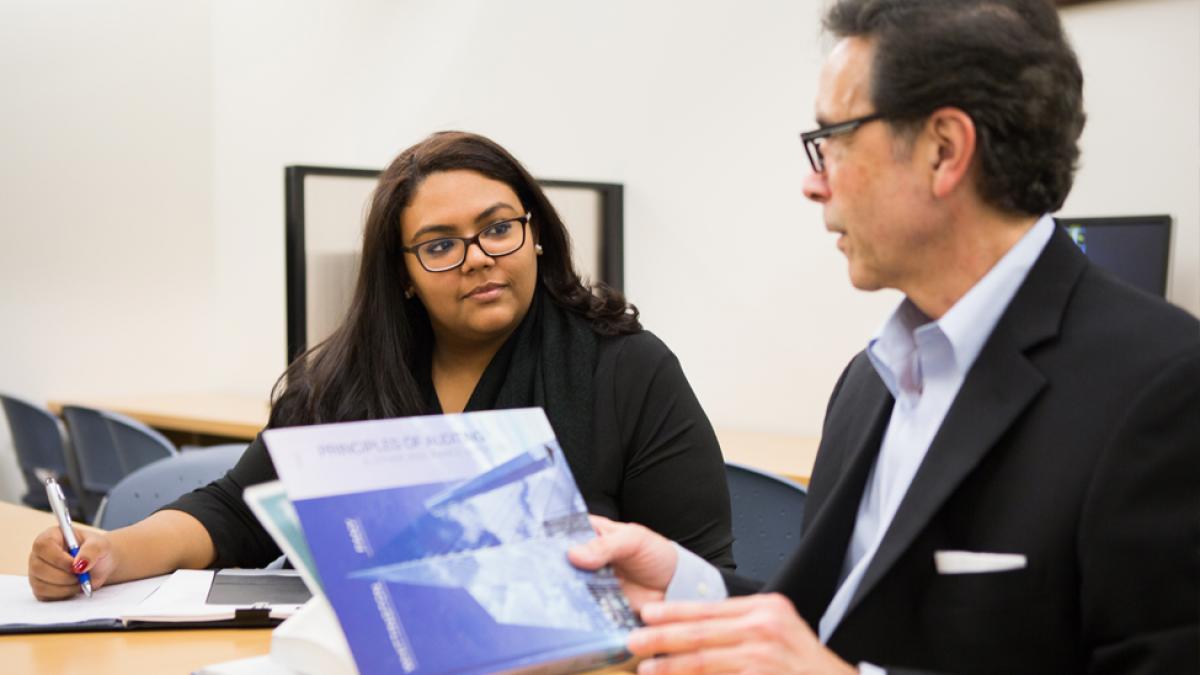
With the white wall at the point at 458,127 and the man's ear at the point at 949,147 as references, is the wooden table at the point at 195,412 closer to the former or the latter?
the white wall at the point at 458,127

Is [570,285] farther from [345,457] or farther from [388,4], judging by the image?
[388,4]

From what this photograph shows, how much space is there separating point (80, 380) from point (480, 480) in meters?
4.56

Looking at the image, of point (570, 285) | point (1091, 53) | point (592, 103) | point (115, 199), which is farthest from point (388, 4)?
point (570, 285)

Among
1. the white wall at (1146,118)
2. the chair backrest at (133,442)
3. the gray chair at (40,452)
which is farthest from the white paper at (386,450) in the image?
the gray chair at (40,452)

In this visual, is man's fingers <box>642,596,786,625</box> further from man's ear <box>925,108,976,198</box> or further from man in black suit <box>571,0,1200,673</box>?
man's ear <box>925,108,976,198</box>

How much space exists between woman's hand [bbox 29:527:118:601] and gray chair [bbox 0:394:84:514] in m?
2.54

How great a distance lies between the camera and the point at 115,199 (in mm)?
5031

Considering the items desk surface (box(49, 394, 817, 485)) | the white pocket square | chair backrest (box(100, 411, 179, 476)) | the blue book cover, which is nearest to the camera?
the blue book cover

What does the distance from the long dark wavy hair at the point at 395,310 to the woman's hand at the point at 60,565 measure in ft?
1.41

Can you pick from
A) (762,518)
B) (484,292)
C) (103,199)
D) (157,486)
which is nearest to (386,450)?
(484,292)

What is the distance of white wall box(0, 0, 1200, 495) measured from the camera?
9.52 feet

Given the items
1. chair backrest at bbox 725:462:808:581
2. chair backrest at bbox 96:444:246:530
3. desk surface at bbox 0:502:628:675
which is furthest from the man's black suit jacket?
chair backrest at bbox 96:444:246:530

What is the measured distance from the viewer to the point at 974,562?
98 centimetres

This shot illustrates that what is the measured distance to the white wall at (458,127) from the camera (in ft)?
9.52
